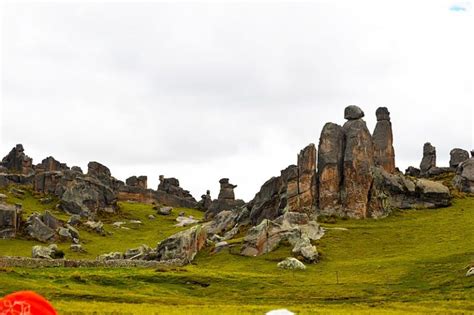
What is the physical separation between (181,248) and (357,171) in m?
37.0

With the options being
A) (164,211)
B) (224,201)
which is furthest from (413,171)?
(164,211)

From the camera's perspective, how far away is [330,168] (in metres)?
111

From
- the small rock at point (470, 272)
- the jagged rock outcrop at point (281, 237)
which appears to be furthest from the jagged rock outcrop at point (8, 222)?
the small rock at point (470, 272)

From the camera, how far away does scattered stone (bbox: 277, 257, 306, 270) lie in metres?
78.1

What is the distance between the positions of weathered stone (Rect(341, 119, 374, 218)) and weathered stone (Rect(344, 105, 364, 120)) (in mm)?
3523

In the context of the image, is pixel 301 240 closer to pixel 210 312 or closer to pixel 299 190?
pixel 299 190

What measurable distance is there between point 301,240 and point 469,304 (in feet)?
132

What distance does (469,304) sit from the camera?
48.5 metres

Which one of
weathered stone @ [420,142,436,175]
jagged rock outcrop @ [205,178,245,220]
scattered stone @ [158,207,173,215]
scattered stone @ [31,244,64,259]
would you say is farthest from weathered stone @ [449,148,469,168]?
scattered stone @ [31,244,64,259]

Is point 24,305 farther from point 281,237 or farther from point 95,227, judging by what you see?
point 95,227

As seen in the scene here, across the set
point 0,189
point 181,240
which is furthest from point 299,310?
point 0,189

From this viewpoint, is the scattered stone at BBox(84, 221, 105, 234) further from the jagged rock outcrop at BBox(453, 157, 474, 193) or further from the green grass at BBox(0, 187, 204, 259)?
the jagged rock outcrop at BBox(453, 157, 474, 193)

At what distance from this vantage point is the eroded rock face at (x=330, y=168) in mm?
109562

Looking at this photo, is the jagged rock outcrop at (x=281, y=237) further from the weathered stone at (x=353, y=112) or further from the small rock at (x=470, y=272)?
the weathered stone at (x=353, y=112)
